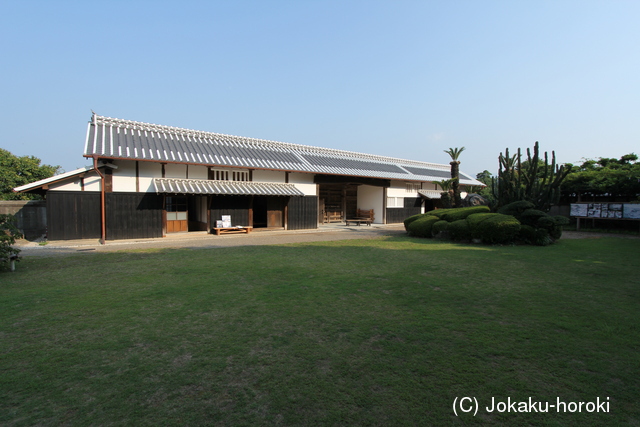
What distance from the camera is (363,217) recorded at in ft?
81.1

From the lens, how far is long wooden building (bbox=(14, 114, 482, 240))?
1300 centimetres

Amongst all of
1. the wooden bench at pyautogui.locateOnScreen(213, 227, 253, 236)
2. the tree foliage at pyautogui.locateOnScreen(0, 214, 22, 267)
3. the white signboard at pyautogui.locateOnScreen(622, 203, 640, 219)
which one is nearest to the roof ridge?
the wooden bench at pyautogui.locateOnScreen(213, 227, 253, 236)

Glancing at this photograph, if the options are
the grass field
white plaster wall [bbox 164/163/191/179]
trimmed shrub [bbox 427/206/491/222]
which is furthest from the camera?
white plaster wall [bbox 164/163/191/179]

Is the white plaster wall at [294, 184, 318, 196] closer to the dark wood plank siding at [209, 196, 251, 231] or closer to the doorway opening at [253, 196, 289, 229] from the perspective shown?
the doorway opening at [253, 196, 289, 229]

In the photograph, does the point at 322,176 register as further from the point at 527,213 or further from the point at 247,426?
the point at 247,426

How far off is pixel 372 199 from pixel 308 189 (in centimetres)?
697

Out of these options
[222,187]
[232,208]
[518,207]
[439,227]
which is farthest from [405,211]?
[222,187]

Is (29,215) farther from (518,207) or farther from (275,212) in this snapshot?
(518,207)

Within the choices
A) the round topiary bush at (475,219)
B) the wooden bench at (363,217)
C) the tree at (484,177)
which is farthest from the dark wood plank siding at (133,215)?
the tree at (484,177)

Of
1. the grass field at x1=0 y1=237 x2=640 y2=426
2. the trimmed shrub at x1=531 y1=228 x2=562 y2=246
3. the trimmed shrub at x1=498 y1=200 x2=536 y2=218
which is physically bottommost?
the grass field at x1=0 y1=237 x2=640 y2=426

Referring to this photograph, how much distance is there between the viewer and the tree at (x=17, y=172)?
813 inches

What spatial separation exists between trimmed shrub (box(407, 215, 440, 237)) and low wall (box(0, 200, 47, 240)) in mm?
16397

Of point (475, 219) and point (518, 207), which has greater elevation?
point (518, 207)

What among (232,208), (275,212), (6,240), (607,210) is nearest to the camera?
(6,240)
